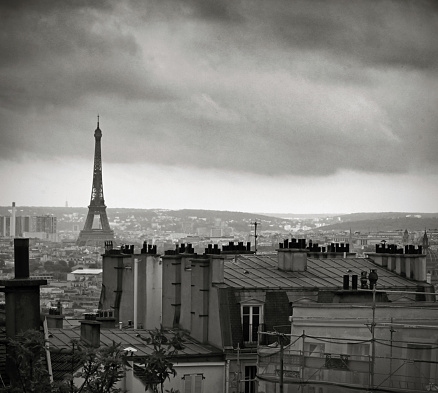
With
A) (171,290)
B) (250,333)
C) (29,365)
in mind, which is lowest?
(250,333)

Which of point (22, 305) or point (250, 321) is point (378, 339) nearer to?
point (22, 305)

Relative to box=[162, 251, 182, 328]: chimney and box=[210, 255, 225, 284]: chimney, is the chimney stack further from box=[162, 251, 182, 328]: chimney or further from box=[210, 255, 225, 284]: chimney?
box=[210, 255, 225, 284]: chimney

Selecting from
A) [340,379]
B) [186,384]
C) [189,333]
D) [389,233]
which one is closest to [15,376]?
[340,379]

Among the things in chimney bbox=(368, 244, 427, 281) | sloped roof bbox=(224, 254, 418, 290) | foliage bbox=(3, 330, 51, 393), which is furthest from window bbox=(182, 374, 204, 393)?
foliage bbox=(3, 330, 51, 393)

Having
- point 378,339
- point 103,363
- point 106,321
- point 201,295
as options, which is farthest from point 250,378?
point 103,363

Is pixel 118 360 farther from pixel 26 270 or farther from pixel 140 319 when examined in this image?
pixel 140 319

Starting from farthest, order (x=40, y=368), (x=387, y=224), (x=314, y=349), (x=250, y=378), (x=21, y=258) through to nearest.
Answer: (x=387, y=224) < (x=250, y=378) < (x=314, y=349) < (x=21, y=258) < (x=40, y=368)
